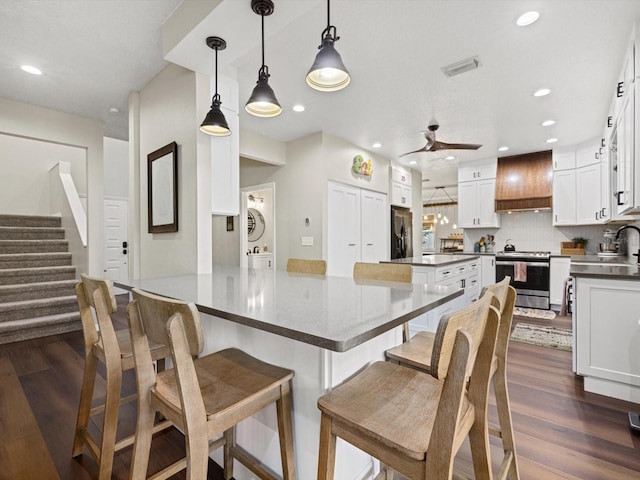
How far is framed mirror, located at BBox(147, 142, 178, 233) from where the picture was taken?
104 inches

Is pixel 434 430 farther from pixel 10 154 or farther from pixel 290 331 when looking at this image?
pixel 10 154

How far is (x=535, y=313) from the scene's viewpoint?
4.55 meters

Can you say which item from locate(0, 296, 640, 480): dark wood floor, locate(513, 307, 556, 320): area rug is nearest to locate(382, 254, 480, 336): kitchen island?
locate(513, 307, 556, 320): area rug

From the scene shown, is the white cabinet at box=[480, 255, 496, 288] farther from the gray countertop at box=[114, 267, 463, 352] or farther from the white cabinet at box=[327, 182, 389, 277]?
the gray countertop at box=[114, 267, 463, 352]

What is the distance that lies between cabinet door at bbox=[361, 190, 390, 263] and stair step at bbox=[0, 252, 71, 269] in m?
4.55

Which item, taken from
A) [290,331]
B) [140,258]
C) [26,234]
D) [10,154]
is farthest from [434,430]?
[10,154]

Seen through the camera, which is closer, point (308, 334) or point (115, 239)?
point (308, 334)

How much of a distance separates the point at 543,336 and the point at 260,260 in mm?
4121

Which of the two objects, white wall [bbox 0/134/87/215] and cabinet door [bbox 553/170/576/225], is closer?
cabinet door [bbox 553/170/576/225]

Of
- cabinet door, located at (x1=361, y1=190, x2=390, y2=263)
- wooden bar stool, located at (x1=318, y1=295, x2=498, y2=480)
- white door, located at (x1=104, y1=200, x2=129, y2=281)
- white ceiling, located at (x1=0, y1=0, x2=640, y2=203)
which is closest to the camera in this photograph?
wooden bar stool, located at (x1=318, y1=295, x2=498, y2=480)

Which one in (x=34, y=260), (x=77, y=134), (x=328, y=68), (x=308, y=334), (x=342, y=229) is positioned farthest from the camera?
(x=342, y=229)

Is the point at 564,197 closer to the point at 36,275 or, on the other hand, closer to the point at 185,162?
the point at 185,162

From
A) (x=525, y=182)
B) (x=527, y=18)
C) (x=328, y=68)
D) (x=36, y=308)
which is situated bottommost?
(x=36, y=308)

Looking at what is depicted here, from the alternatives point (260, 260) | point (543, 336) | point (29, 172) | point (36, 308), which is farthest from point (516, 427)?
point (29, 172)
